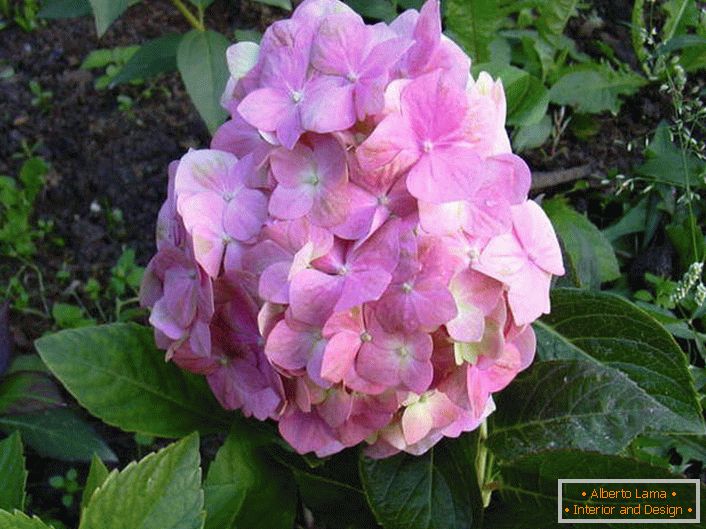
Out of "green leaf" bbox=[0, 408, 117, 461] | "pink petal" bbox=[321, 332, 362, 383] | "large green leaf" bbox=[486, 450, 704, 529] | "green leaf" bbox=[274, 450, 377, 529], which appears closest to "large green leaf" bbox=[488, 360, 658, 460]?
"large green leaf" bbox=[486, 450, 704, 529]

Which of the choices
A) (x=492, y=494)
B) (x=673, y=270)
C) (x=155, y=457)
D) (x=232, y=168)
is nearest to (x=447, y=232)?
(x=232, y=168)

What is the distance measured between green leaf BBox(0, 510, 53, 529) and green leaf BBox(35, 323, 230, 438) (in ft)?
0.93

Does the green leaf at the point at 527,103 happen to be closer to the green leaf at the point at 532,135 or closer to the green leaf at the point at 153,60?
the green leaf at the point at 532,135

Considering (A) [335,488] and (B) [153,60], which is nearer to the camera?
(A) [335,488]

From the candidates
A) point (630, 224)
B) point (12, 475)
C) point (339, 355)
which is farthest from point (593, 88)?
point (12, 475)

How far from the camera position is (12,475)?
113cm

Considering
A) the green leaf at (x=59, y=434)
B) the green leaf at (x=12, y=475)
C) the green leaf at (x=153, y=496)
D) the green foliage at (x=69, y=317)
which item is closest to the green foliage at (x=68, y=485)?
the green leaf at (x=59, y=434)

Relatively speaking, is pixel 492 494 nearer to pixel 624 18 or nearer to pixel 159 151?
pixel 159 151

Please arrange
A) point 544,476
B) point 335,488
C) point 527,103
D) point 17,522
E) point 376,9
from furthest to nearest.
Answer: point 376,9 < point 527,103 < point 335,488 < point 544,476 < point 17,522

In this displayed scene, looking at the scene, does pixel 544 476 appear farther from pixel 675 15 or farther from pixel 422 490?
pixel 675 15

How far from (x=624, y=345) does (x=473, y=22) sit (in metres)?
0.64

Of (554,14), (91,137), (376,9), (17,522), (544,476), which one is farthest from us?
(91,137)

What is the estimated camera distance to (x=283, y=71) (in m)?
0.91

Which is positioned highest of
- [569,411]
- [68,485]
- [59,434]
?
[569,411]
